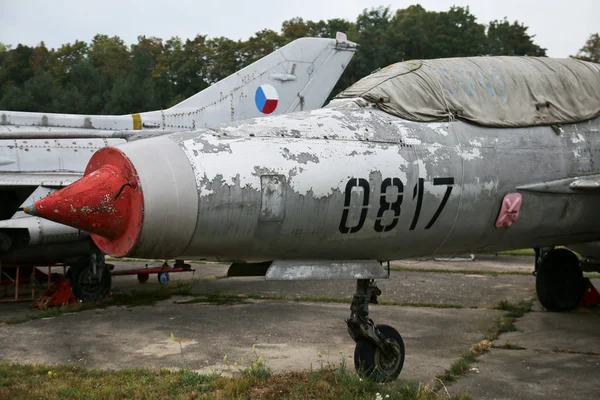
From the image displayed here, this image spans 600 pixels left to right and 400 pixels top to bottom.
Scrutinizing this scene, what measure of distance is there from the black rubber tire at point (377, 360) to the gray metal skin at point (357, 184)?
0.69 meters

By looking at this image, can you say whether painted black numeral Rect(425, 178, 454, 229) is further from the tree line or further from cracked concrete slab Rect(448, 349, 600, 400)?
the tree line

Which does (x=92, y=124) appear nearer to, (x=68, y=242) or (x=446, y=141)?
(x=68, y=242)

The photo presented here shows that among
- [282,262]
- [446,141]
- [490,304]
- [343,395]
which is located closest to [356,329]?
[343,395]

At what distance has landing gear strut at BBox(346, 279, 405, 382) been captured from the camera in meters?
5.50

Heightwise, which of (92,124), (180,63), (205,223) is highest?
(180,63)

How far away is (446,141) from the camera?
552 centimetres

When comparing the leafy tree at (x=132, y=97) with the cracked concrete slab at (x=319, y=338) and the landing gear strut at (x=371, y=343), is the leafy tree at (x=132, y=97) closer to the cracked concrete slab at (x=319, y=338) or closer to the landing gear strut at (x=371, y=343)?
the cracked concrete slab at (x=319, y=338)

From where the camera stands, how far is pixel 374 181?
5.00 meters

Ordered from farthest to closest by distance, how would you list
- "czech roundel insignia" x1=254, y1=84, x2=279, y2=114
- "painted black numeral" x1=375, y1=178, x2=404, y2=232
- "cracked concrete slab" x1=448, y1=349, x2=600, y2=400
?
"czech roundel insignia" x1=254, y1=84, x2=279, y2=114, "cracked concrete slab" x1=448, y1=349, x2=600, y2=400, "painted black numeral" x1=375, y1=178, x2=404, y2=232

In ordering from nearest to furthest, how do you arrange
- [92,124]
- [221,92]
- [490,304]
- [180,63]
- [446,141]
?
[446,141], [490,304], [92,124], [221,92], [180,63]

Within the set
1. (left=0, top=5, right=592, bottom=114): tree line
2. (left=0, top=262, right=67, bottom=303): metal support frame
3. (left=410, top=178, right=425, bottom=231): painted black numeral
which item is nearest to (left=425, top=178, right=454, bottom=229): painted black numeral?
(left=410, top=178, right=425, bottom=231): painted black numeral

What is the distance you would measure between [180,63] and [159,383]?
47.2 metres

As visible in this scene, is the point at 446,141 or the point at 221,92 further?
the point at 221,92

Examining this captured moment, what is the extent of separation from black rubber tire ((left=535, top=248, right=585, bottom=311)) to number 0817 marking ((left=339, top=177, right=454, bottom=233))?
448cm
